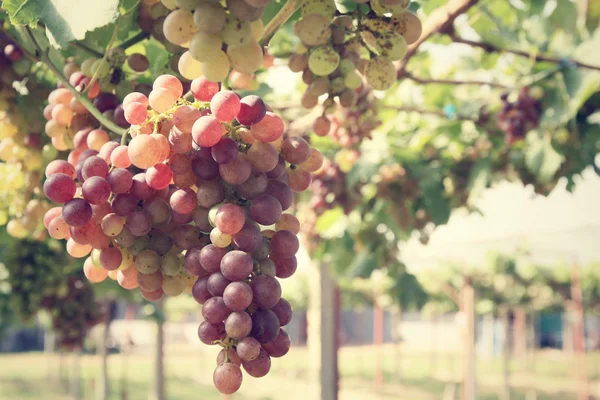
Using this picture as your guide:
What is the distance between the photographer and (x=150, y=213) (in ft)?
2.68

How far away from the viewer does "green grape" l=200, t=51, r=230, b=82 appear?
709mm

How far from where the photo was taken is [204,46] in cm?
69

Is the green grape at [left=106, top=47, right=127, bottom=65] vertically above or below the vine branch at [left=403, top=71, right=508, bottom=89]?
below

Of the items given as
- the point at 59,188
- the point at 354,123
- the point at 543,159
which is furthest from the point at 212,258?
the point at 543,159

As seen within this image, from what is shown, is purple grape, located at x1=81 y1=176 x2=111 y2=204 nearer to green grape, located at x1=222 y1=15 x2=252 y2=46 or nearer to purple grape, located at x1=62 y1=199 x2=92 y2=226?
purple grape, located at x1=62 y1=199 x2=92 y2=226

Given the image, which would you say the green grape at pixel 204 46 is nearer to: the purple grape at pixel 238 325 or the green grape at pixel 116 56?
the purple grape at pixel 238 325

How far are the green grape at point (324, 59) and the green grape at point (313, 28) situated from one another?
0.23 feet

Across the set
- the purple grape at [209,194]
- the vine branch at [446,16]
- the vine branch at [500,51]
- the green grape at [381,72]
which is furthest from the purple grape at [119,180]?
the vine branch at [500,51]

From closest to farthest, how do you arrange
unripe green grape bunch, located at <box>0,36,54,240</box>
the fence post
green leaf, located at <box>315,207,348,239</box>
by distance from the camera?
1. unripe green grape bunch, located at <box>0,36,54,240</box>
2. the fence post
3. green leaf, located at <box>315,207,348,239</box>

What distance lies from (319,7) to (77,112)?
0.52m

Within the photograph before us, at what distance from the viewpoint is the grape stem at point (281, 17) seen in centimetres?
76

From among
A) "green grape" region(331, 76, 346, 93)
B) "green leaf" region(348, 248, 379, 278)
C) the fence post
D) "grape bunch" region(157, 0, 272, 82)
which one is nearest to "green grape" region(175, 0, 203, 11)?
"grape bunch" region(157, 0, 272, 82)

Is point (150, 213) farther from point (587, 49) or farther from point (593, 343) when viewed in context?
point (593, 343)

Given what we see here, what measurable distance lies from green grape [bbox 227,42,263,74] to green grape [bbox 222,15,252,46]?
17 millimetres
